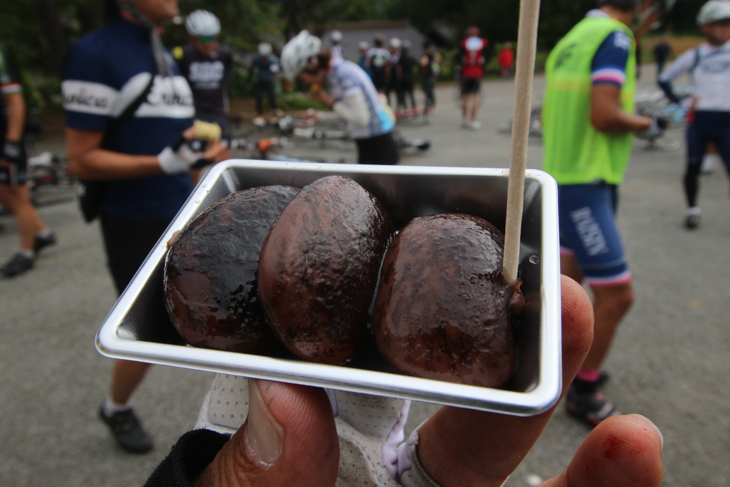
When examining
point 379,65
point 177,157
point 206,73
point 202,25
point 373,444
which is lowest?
point 373,444

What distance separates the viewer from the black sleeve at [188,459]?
95cm

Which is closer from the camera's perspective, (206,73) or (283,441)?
(283,441)

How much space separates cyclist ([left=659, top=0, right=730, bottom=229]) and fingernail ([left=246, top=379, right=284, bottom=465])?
6.05m

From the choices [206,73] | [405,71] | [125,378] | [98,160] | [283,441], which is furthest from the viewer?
[405,71]

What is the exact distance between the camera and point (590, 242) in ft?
8.84

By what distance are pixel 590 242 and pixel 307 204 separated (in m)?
2.29

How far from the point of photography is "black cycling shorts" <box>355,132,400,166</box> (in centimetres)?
456

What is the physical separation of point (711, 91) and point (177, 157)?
19.2ft

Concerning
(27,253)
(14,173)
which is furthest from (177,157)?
(27,253)

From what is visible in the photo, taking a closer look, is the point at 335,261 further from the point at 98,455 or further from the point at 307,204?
the point at 98,455

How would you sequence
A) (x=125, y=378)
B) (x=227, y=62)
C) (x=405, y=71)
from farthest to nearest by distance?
(x=405, y=71) < (x=227, y=62) < (x=125, y=378)

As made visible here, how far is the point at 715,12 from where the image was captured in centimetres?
507

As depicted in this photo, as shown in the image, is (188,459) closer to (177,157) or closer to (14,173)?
(177,157)

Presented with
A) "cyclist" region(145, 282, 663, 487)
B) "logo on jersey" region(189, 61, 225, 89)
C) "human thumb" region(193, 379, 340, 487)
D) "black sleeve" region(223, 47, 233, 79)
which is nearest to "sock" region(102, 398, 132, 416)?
"cyclist" region(145, 282, 663, 487)
